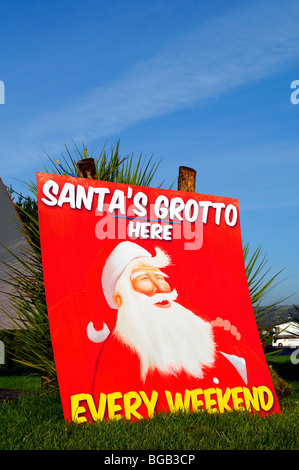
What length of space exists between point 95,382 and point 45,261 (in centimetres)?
159

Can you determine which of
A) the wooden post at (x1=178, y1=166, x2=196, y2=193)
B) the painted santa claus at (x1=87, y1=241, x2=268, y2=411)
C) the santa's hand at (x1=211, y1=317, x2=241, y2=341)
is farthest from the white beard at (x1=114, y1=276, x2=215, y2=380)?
the wooden post at (x1=178, y1=166, x2=196, y2=193)

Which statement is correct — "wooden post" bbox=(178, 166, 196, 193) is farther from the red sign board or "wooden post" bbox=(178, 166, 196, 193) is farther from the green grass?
the green grass

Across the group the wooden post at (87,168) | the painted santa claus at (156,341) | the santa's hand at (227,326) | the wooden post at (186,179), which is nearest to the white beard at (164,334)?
the painted santa claus at (156,341)

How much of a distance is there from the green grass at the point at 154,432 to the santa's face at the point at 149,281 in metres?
1.63

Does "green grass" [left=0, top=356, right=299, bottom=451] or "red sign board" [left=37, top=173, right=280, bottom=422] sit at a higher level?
"red sign board" [left=37, top=173, right=280, bottom=422]

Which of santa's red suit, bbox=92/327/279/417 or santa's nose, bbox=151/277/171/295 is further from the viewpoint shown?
santa's nose, bbox=151/277/171/295

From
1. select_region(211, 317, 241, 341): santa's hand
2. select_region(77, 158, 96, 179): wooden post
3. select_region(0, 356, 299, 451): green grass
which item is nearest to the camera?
select_region(0, 356, 299, 451): green grass

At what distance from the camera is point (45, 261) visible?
619 cm

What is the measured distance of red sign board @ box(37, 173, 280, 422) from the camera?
5934 millimetres

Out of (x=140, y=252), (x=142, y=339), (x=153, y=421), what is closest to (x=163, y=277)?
(x=140, y=252)

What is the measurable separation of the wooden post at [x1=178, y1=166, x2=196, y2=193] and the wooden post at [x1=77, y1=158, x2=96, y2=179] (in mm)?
1531

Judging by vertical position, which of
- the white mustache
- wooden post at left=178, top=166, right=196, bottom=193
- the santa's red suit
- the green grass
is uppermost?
wooden post at left=178, top=166, right=196, bottom=193
